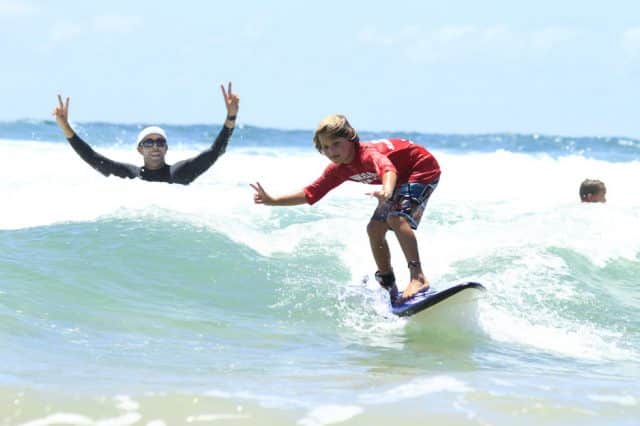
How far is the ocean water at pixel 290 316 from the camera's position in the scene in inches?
183

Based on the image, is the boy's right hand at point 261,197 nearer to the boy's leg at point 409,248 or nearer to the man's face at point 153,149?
the boy's leg at point 409,248

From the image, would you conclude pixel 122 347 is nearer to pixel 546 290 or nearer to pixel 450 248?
pixel 546 290

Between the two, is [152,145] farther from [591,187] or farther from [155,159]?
[591,187]

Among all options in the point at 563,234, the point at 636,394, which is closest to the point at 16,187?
the point at 563,234

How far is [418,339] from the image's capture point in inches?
258

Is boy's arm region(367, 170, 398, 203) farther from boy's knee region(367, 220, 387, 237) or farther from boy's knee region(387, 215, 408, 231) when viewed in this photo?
boy's knee region(367, 220, 387, 237)

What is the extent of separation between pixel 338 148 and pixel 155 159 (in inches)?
124

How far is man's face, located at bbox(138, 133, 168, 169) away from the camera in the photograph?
30.5ft

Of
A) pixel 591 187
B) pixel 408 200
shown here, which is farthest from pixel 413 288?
pixel 591 187

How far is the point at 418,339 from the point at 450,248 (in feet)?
13.7

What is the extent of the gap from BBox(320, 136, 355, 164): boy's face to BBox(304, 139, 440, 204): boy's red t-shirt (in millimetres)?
69

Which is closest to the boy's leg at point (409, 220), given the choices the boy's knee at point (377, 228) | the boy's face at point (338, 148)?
the boy's knee at point (377, 228)

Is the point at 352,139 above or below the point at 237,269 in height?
above

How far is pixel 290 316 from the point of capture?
7.40 metres
